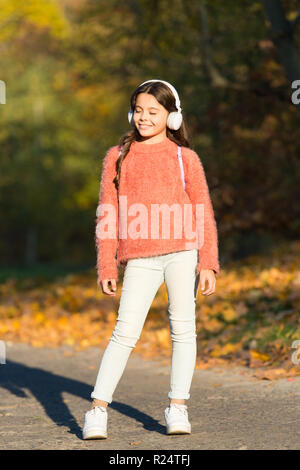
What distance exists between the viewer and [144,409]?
5250 millimetres

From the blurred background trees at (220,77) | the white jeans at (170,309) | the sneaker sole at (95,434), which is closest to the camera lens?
the sneaker sole at (95,434)

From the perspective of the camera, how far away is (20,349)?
8.79 metres

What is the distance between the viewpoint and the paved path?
418 cm

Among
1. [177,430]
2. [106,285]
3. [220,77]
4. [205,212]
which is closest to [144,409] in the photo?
[177,430]

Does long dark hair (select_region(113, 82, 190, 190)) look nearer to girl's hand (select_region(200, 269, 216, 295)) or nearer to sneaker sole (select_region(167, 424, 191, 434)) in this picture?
girl's hand (select_region(200, 269, 216, 295))

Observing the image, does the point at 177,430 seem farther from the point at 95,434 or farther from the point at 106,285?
the point at 106,285

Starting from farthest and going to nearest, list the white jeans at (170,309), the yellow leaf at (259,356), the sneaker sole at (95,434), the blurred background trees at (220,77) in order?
the blurred background trees at (220,77) < the yellow leaf at (259,356) < the white jeans at (170,309) < the sneaker sole at (95,434)

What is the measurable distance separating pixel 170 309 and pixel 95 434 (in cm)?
79

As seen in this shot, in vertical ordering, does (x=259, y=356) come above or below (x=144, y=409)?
above

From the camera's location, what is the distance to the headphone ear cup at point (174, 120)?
4.40 m

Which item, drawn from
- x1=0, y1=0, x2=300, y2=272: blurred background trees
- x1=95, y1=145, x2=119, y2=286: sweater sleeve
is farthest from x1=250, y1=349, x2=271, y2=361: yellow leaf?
x1=95, y1=145, x2=119, y2=286: sweater sleeve

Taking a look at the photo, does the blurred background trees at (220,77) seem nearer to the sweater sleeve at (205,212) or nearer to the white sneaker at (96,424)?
the sweater sleeve at (205,212)

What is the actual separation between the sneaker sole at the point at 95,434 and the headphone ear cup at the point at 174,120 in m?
1.73

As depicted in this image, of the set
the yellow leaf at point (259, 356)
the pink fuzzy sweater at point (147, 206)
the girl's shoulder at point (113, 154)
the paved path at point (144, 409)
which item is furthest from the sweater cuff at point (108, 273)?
the yellow leaf at point (259, 356)
